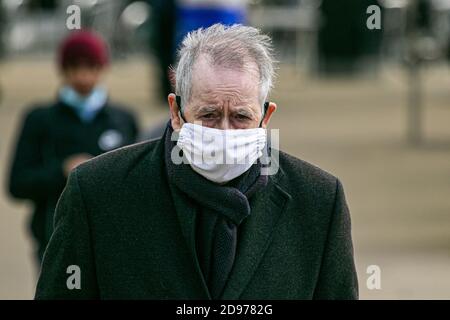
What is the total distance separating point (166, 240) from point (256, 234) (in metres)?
0.23

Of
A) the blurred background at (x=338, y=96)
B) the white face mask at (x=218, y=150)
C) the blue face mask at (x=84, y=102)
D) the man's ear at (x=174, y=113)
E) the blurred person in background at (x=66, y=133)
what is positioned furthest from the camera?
the blurred background at (x=338, y=96)

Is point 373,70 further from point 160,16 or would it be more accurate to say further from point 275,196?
point 275,196

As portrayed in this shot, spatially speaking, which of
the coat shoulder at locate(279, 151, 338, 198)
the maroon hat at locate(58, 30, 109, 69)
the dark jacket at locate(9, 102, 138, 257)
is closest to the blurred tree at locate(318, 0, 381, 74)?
the maroon hat at locate(58, 30, 109, 69)

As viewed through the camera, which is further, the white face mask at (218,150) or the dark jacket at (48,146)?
the dark jacket at (48,146)

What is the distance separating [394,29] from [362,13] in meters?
3.53

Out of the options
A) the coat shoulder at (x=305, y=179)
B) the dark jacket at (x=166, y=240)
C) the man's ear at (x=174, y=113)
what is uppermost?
the man's ear at (x=174, y=113)

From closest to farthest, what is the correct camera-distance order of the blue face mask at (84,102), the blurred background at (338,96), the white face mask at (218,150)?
the white face mask at (218,150) < the blue face mask at (84,102) < the blurred background at (338,96)

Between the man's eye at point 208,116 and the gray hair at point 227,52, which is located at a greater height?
the gray hair at point 227,52

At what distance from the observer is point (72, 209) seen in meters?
3.21

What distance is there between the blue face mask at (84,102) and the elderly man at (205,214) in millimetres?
3006

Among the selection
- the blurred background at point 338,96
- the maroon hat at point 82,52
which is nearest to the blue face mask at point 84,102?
the maroon hat at point 82,52

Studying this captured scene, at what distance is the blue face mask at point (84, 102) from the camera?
6.25 meters

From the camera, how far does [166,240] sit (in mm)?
3170

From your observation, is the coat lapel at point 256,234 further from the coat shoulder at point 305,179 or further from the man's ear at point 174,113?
the man's ear at point 174,113
